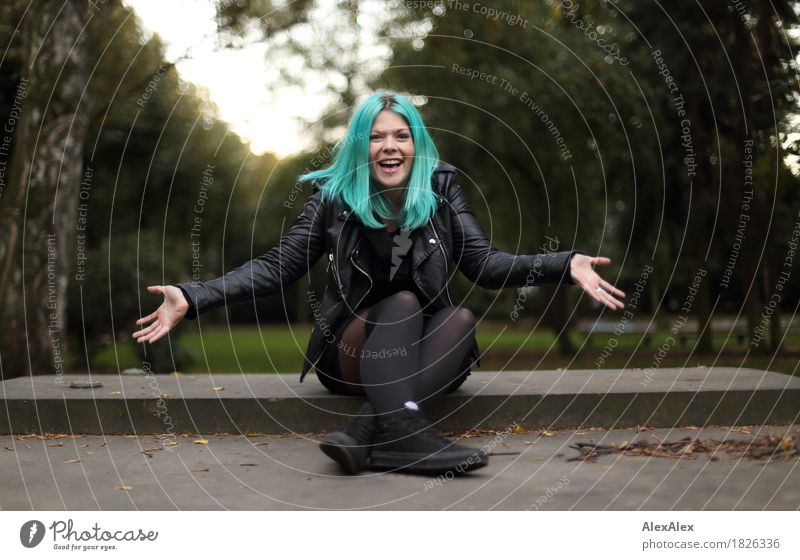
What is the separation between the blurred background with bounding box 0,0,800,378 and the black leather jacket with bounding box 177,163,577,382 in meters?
2.08

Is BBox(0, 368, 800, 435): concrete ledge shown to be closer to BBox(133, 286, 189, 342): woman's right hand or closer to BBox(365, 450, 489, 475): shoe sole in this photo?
BBox(365, 450, 489, 475): shoe sole

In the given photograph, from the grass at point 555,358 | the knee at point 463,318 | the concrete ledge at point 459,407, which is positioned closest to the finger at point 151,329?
the concrete ledge at point 459,407

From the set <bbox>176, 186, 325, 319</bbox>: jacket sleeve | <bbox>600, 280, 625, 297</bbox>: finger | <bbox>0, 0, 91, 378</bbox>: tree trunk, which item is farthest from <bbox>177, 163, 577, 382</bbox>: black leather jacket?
<bbox>0, 0, 91, 378</bbox>: tree trunk

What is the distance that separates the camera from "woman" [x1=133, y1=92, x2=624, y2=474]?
3.70 metres

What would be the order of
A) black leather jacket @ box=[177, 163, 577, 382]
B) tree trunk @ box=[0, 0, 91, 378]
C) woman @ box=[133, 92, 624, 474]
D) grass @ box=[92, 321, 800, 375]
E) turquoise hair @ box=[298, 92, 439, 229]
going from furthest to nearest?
grass @ box=[92, 321, 800, 375], tree trunk @ box=[0, 0, 91, 378], turquoise hair @ box=[298, 92, 439, 229], black leather jacket @ box=[177, 163, 577, 382], woman @ box=[133, 92, 624, 474]

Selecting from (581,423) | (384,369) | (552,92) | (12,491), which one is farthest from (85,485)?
(552,92)

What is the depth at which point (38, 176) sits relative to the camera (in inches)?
279

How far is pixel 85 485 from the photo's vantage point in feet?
11.0

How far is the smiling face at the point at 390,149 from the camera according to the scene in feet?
13.3

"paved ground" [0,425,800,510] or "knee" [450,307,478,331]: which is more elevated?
"knee" [450,307,478,331]

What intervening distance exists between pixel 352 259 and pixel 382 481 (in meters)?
1.17

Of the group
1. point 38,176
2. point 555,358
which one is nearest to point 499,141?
point 555,358

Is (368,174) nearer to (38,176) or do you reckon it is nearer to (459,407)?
(459,407)

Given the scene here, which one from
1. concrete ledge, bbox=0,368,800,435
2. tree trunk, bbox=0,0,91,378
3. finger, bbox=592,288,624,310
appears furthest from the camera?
tree trunk, bbox=0,0,91,378
